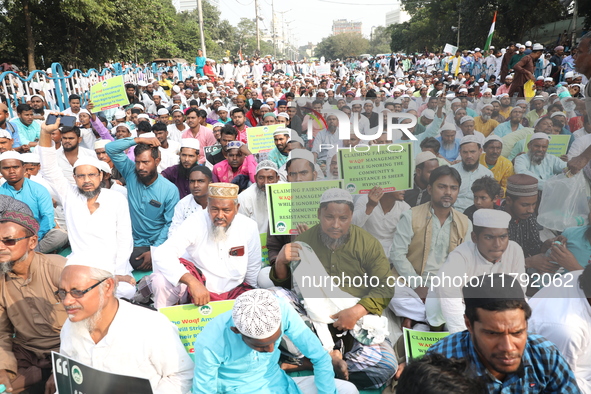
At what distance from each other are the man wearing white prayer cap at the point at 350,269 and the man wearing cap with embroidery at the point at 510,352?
87cm

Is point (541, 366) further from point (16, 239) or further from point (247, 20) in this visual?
point (247, 20)

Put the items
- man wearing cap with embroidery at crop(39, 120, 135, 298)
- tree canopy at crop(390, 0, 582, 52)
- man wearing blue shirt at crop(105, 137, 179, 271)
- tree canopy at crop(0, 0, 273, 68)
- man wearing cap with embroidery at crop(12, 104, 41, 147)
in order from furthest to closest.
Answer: tree canopy at crop(390, 0, 582, 52) → tree canopy at crop(0, 0, 273, 68) → man wearing cap with embroidery at crop(12, 104, 41, 147) → man wearing blue shirt at crop(105, 137, 179, 271) → man wearing cap with embroidery at crop(39, 120, 135, 298)

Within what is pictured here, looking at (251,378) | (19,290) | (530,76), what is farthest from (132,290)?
(530,76)

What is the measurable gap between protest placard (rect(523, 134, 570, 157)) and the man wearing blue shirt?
3.29 metres

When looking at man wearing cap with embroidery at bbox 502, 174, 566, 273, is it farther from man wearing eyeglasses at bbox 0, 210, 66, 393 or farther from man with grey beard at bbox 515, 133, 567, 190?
man wearing eyeglasses at bbox 0, 210, 66, 393

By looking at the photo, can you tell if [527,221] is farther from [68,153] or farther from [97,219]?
[68,153]

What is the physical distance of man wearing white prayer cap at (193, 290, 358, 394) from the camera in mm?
1911

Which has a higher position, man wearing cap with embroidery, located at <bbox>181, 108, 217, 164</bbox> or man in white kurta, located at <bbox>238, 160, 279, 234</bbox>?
man wearing cap with embroidery, located at <bbox>181, 108, 217, 164</bbox>

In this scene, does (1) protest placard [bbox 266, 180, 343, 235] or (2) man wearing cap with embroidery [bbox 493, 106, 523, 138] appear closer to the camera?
(1) protest placard [bbox 266, 180, 343, 235]

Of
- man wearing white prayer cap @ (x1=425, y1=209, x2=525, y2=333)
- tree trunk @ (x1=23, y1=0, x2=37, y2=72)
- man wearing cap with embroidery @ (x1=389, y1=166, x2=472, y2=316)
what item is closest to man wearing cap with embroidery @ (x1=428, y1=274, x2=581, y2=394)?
man wearing white prayer cap @ (x1=425, y1=209, x2=525, y2=333)

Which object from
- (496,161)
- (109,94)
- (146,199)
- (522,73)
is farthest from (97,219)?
(522,73)

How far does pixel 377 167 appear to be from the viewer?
2326 millimetres

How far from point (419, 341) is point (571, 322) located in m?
0.74

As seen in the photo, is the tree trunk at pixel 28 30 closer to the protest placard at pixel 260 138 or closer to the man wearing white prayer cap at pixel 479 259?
the protest placard at pixel 260 138
